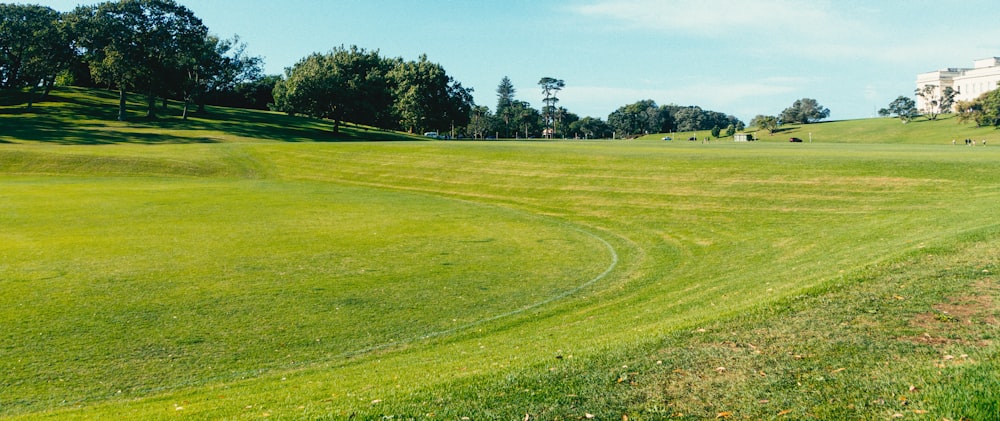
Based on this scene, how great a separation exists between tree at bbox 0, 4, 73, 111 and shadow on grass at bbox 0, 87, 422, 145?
5642 millimetres

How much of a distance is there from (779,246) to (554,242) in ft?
23.5

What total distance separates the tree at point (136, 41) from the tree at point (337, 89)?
535 inches

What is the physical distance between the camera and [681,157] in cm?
3888

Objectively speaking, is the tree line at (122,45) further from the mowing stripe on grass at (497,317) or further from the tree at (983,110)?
the tree at (983,110)

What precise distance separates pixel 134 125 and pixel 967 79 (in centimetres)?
19953

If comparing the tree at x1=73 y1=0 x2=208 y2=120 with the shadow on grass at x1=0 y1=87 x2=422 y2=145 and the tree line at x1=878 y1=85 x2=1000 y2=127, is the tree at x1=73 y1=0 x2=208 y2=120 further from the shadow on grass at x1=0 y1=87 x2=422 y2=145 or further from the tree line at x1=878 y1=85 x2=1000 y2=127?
the tree line at x1=878 y1=85 x2=1000 y2=127

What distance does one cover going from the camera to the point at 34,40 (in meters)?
84.4

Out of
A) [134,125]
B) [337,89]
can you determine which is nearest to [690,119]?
[337,89]

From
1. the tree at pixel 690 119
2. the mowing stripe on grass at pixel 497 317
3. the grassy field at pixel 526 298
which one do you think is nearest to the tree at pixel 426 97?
the grassy field at pixel 526 298

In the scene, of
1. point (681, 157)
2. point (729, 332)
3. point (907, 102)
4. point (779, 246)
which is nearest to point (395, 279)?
point (729, 332)

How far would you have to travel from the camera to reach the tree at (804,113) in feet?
562

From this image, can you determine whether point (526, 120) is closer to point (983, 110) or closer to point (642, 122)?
point (642, 122)

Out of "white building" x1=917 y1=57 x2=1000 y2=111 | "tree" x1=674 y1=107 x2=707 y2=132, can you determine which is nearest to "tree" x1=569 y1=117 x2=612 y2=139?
"tree" x1=674 y1=107 x2=707 y2=132

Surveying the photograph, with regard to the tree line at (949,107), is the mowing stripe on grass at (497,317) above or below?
below
